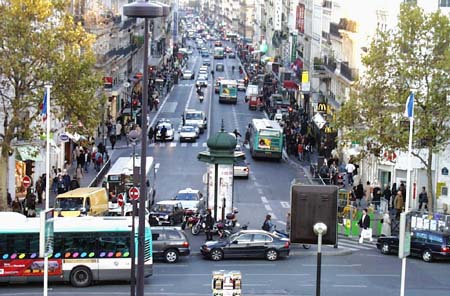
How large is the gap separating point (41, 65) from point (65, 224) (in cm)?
1126

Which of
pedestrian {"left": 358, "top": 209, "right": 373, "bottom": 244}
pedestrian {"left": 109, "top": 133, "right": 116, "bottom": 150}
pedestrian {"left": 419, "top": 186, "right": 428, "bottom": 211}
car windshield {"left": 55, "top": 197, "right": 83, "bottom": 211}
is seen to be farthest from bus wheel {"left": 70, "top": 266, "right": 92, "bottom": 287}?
pedestrian {"left": 109, "top": 133, "right": 116, "bottom": 150}

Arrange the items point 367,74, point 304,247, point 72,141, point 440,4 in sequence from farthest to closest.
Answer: point 72,141 < point 440,4 < point 367,74 < point 304,247

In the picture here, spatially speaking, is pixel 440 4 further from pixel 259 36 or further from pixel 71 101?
pixel 259 36

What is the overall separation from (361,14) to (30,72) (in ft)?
113

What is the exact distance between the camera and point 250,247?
41000mm

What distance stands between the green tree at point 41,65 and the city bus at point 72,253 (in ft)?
33.0

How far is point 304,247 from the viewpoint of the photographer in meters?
43.8

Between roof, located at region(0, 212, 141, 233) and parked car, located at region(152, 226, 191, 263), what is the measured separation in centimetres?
321

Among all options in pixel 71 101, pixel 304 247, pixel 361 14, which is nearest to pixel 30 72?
pixel 71 101

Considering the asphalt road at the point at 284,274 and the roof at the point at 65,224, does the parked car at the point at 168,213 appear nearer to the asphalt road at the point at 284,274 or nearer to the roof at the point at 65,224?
the asphalt road at the point at 284,274

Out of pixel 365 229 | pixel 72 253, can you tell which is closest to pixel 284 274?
pixel 72 253

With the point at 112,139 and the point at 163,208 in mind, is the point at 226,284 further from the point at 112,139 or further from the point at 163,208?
the point at 112,139

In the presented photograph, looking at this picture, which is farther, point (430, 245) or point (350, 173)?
point (350, 173)

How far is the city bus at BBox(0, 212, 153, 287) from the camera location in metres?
35.8
